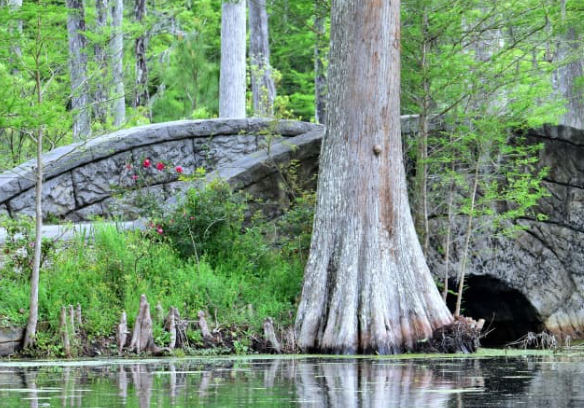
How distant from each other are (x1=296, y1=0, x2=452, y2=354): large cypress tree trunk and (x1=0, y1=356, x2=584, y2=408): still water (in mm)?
955

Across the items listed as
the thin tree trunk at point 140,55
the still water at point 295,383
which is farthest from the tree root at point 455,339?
the thin tree trunk at point 140,55

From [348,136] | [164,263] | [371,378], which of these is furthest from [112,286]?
[371,378]

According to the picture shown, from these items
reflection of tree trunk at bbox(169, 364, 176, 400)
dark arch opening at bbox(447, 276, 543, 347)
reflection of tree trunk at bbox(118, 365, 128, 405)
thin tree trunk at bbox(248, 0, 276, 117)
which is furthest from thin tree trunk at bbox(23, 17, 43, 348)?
thin tree trunk at bbox(248, 0, 276, 117)

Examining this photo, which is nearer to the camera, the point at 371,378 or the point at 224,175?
the point at 371,378

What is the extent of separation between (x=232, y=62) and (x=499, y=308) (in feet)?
28.3

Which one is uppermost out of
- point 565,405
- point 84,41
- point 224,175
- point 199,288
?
point 84,41

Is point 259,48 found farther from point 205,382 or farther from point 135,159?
point 205,382

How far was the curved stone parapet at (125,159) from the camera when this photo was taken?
581 inches

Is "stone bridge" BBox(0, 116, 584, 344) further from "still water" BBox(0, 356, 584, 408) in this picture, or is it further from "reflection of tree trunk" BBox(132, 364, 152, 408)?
"reflection of tree trunk" BBox(132, 364, 152, 408)

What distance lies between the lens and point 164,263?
12516 millimetres

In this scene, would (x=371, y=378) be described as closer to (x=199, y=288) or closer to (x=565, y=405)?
(x=565, y=405)

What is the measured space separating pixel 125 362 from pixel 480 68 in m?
6.51

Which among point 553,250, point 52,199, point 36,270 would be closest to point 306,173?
point 52,199

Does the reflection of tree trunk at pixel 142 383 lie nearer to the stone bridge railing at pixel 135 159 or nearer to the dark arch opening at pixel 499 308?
the stone bridge railing at pixel 135 159
